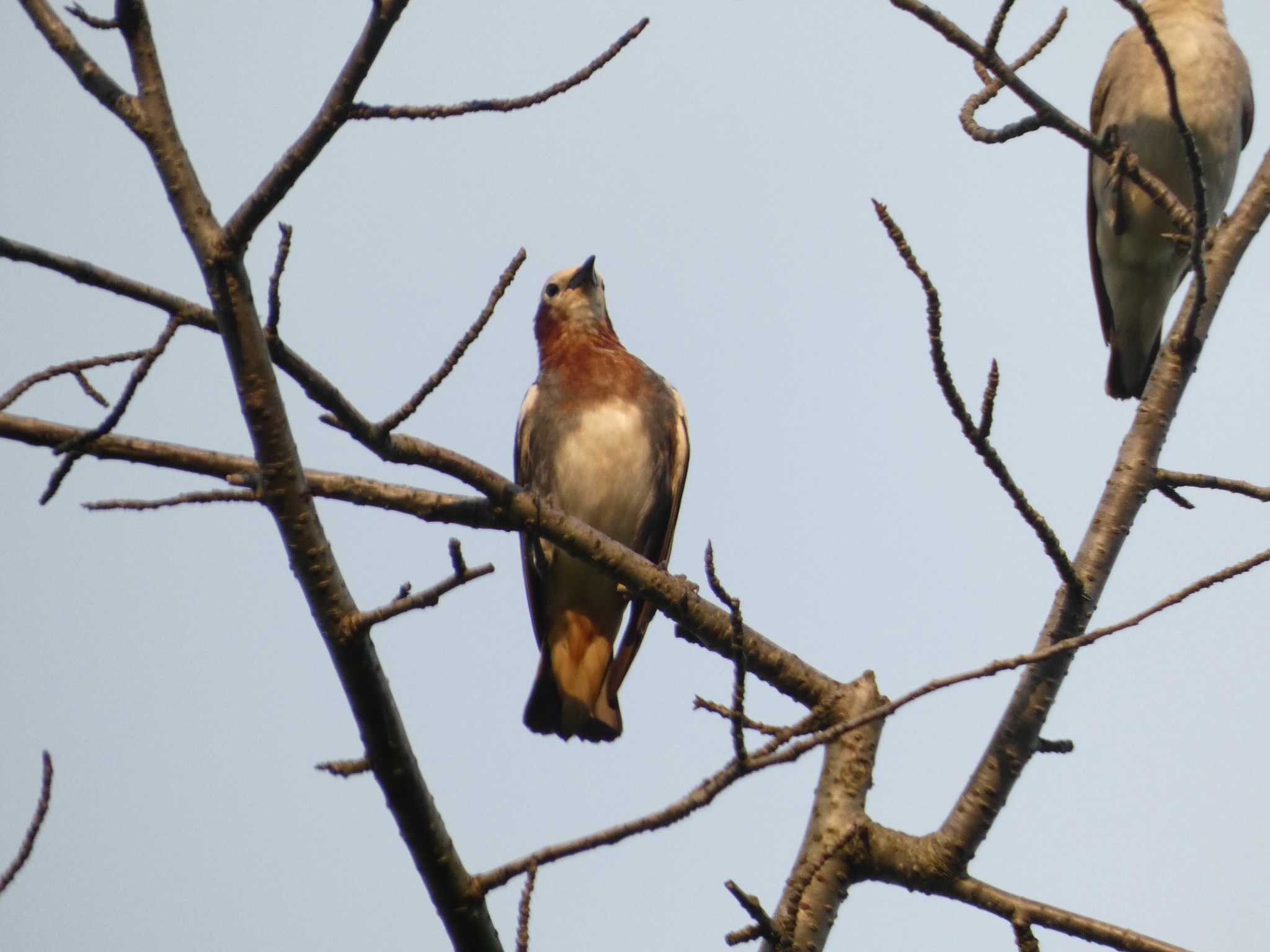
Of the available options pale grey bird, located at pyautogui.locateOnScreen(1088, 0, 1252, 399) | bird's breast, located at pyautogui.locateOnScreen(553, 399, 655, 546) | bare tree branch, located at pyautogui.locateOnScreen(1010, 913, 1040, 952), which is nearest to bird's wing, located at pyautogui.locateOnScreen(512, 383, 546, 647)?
bird's breast, located at pyautogui.locateOnScreen(553, 399, 655, 546)

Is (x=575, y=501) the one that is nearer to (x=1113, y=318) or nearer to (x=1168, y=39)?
(x=1113, y=318)

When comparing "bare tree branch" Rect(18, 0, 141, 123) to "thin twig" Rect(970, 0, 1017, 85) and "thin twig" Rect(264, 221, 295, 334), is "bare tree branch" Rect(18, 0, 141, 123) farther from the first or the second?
"thin twig" Rect(970, 0, 1017, 85)

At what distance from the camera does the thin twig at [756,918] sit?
2.46 meters

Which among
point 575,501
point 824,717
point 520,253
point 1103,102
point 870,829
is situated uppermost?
point 1103,102

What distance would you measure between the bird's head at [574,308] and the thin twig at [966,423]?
3705mm

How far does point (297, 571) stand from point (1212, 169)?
5160 millimetres

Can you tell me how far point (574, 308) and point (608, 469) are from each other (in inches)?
42.8

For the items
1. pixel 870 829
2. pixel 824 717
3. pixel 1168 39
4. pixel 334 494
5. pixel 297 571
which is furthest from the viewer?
pixel 1168 39

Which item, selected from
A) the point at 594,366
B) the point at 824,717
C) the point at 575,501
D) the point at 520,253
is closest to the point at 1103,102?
the point at 594,366

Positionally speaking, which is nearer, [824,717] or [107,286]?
[107,286]

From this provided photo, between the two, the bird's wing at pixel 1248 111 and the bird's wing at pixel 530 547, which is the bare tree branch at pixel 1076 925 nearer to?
the bird's wing at pixel 530 547

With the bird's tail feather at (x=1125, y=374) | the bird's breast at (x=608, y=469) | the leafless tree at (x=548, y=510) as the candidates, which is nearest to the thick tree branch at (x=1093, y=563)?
the leafless tree at (x=548, y=510)

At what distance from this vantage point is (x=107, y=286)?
7.79 ft

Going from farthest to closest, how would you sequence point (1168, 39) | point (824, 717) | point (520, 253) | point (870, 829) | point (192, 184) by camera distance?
point (1168, 39) < point (824, 717) < point (870, 829) < point (520, 253) < point (192, 184)
